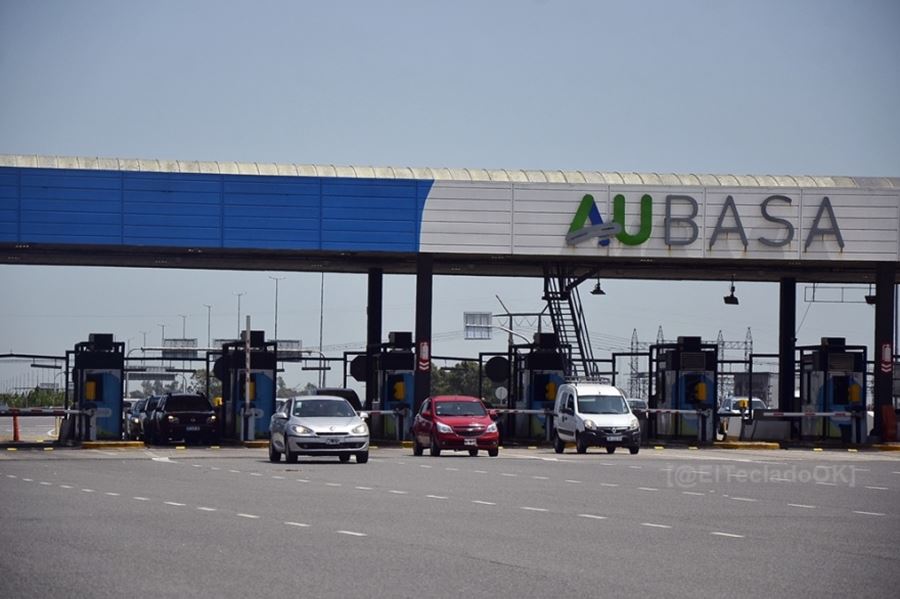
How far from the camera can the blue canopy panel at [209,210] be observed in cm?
4225

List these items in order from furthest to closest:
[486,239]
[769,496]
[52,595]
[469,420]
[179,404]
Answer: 1. [179,404]
2. [486,239]
3. [469,420]
4. [769,496]
5. [52,595]

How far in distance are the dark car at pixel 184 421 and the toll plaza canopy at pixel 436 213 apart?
459 centimetres

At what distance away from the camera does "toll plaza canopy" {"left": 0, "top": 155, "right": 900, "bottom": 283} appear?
4262cm

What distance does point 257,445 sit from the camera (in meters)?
45.7

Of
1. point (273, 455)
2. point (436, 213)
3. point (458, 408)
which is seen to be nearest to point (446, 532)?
point (273, 455)

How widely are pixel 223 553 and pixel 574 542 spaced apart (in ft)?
12.1

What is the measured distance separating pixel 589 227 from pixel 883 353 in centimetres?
934

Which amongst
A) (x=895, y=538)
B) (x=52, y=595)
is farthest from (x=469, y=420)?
(x=52, y=595)

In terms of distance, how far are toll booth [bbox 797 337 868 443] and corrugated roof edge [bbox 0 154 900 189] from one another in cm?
512

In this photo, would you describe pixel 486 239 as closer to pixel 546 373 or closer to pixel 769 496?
pixel 546 373

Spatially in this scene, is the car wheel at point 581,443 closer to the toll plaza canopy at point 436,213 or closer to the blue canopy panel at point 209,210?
the toll plaza canopy at point 436,213

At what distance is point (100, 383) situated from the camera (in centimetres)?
4788

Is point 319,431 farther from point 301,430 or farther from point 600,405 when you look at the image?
point 600,405

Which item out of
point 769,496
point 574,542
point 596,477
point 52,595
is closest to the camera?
point 52,595
